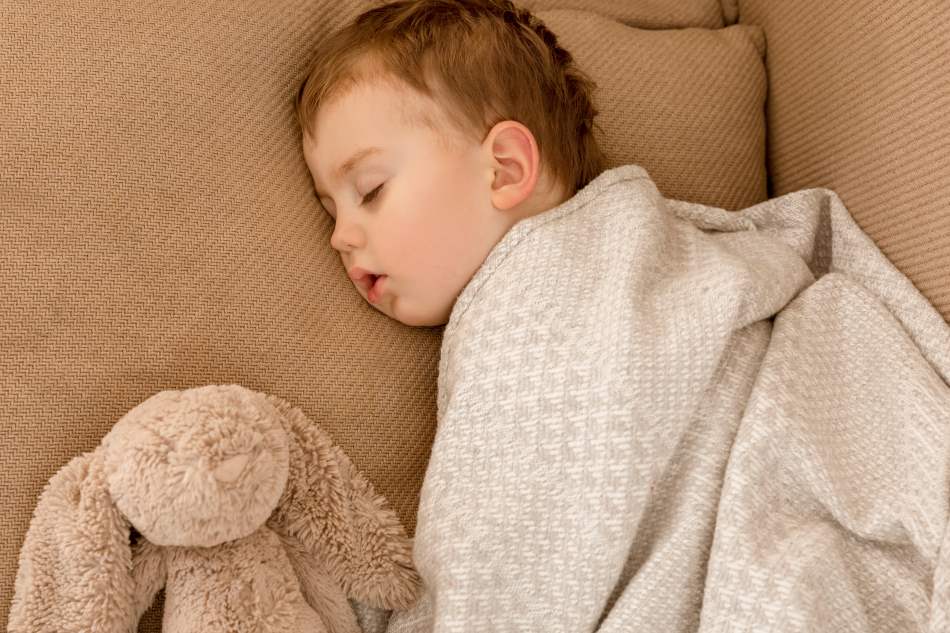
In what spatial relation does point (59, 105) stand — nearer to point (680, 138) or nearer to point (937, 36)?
point (680, 138)

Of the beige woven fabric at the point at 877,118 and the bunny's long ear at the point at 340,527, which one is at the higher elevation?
the beige woven fabric at the point at 877,118

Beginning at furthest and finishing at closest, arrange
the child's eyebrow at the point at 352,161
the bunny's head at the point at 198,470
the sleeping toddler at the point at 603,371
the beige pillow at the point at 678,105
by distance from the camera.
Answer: the beige pillow at the point at 678,105 < the child's eyebrow at the point at 352,161 < the sleeping toddler at the point at 603,371 < the bunny's head at the point at 198,470

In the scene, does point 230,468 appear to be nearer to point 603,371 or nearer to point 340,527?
point 340,527

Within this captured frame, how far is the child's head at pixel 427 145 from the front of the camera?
3.27ft

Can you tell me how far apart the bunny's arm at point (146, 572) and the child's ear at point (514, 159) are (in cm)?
53

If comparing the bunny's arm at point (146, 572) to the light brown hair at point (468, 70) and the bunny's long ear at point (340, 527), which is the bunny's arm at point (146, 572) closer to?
the bunny's long ear at point (340, 527)

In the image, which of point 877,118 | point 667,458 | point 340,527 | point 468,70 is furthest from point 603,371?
point 877,118

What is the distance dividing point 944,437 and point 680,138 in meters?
0.56

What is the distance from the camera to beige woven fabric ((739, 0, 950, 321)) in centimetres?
100

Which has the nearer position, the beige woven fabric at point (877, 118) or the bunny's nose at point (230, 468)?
the bunny's nose at point (230, 468)

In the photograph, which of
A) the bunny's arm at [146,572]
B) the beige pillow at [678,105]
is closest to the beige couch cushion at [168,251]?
the bunny's arm at [146,572]

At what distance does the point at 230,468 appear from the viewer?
74 centimetres

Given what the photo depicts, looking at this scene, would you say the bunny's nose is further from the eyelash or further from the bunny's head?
the eyelash

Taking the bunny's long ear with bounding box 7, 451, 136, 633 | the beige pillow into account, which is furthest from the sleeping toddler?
the bunny's long ear with bounding box 7, 451, 136, 633
